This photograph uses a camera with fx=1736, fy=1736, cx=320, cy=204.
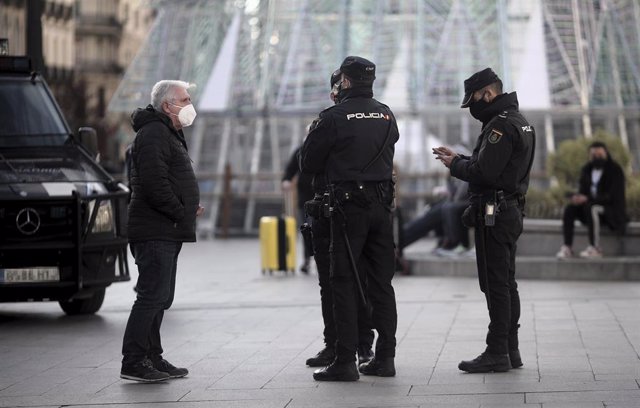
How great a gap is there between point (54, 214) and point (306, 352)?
3587mm

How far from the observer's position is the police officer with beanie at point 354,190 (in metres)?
10.7

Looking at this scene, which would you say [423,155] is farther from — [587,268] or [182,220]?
[182,220]

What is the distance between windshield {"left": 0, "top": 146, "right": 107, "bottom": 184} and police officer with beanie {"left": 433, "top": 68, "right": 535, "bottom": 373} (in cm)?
522

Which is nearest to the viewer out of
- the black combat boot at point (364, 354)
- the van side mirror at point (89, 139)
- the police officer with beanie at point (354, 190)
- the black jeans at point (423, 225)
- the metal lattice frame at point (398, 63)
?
the police officer with beanie at point (354, 190)

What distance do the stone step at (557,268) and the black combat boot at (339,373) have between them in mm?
9722

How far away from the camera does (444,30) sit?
45844 mm

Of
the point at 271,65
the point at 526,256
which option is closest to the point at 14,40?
the point at 271,65

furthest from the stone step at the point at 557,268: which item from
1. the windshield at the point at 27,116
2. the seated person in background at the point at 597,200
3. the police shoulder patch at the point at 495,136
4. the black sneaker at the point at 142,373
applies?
the black sneaker at the point at 142,373

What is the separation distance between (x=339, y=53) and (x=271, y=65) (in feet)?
5.97

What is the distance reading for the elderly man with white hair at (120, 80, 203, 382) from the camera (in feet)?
35.3

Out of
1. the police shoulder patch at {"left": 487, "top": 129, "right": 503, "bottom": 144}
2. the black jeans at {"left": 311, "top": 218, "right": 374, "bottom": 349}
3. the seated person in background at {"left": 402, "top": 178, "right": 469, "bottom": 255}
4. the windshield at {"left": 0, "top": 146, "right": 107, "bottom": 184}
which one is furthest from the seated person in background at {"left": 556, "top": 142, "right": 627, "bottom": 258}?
the police shoulder patch at {"left": 487, "top": 129, "right": 503, "bottom": 144}

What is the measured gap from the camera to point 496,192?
11047 mm

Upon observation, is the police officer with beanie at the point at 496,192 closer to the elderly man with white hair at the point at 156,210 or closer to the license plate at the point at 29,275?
the elderly man with white hair at the point at 156,210

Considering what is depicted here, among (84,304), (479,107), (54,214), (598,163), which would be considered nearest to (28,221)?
(54,214)
